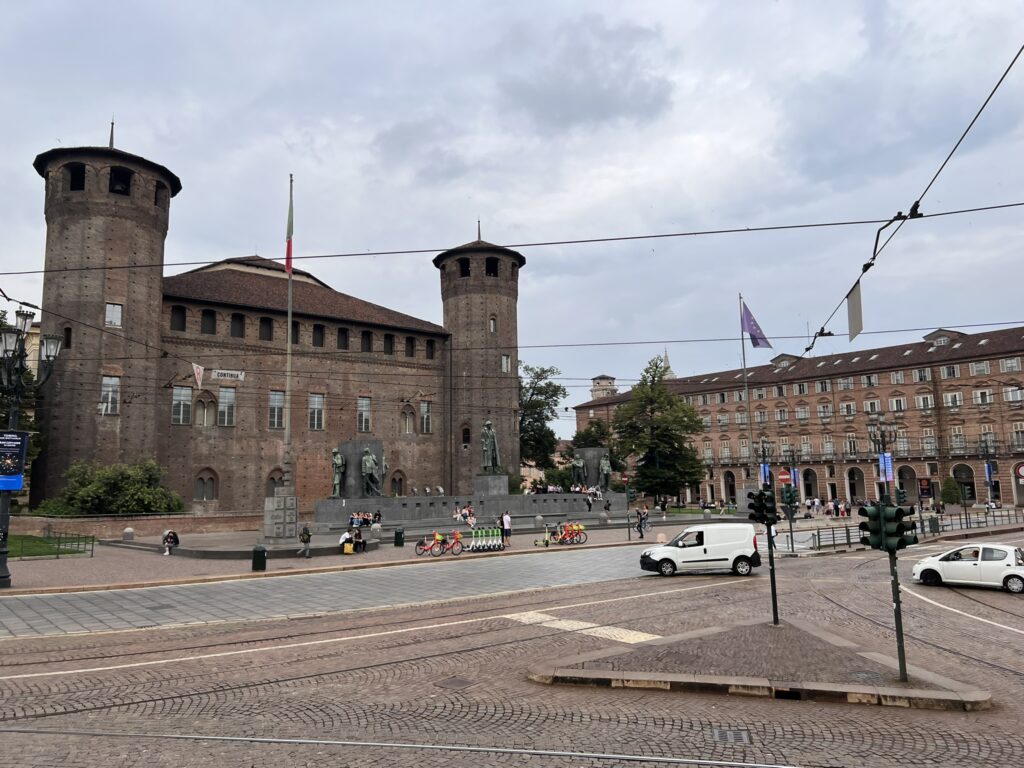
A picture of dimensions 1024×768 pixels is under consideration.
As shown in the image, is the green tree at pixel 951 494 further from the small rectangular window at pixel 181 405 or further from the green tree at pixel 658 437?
the small rectangular window at pixel 181 405

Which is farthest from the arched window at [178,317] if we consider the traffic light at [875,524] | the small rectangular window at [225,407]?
the traffic light at [875,524]

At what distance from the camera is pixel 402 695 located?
779cm

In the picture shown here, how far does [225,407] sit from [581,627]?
4144 cm

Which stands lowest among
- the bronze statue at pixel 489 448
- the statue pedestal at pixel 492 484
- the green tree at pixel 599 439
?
the statue pedestal at pixel 492 484

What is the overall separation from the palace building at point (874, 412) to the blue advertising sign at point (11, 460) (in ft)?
154

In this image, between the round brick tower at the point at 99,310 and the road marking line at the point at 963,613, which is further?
the round brick tower at the point at 99,310

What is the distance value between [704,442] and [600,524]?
43.2 meters

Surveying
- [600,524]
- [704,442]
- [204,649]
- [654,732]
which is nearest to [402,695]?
[654,732]

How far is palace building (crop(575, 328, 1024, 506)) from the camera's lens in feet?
195

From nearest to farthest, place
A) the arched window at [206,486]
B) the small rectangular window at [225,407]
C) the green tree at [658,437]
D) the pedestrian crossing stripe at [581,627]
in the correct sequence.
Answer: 1. the pedestrian crossing stripe at [581,627]
2. the arched window at [206,486]
3. the small rectangular window at [225,407]
4. the green tree at [658,437]

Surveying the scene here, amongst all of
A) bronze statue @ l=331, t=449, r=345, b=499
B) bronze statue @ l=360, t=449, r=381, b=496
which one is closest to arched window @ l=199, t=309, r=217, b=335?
bronze statue @ l=331, t=449, r=345, b=499

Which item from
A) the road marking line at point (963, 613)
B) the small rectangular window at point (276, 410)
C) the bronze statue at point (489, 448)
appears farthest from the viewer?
the small rectangular window at point (276, 410)

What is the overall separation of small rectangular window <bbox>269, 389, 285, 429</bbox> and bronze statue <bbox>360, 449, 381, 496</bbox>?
13.5m

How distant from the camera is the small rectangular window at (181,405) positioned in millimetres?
45156
